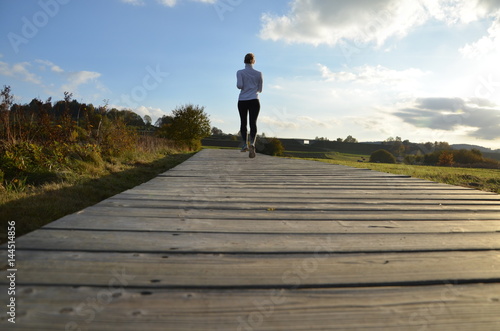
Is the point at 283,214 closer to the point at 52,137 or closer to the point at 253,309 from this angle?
the point at 253,309

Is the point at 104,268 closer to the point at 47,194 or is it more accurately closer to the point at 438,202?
the point at 438,202

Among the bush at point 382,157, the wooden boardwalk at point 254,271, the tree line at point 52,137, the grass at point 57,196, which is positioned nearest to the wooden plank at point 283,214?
the wooden boardwalk at point 254,271

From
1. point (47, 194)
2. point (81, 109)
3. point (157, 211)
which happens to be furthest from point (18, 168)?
point (157, 211)

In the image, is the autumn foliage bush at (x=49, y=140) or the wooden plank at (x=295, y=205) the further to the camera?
the autumn foliage bush at (x=49, y=140)

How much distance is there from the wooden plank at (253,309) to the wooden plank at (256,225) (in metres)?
0.64

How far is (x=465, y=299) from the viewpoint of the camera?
0.97 m

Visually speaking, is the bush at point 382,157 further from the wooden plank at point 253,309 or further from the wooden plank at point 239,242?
the wooden plank at point 253,309

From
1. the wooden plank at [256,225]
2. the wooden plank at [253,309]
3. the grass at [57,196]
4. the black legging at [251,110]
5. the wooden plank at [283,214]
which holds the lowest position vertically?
the grass at [57,196]

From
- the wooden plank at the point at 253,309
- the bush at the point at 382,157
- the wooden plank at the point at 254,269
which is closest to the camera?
the wooden plank at the point at 253,309

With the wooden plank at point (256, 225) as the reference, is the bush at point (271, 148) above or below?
above

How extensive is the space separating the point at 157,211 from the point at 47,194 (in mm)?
2396

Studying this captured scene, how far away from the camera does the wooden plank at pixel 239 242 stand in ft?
4.34

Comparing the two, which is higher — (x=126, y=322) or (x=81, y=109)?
(x=81, y=109)

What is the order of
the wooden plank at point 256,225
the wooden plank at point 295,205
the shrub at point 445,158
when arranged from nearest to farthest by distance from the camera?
the wooden plank at point 256,225 < the wooden plank at point 295,205 < the shrub at point 445,158
